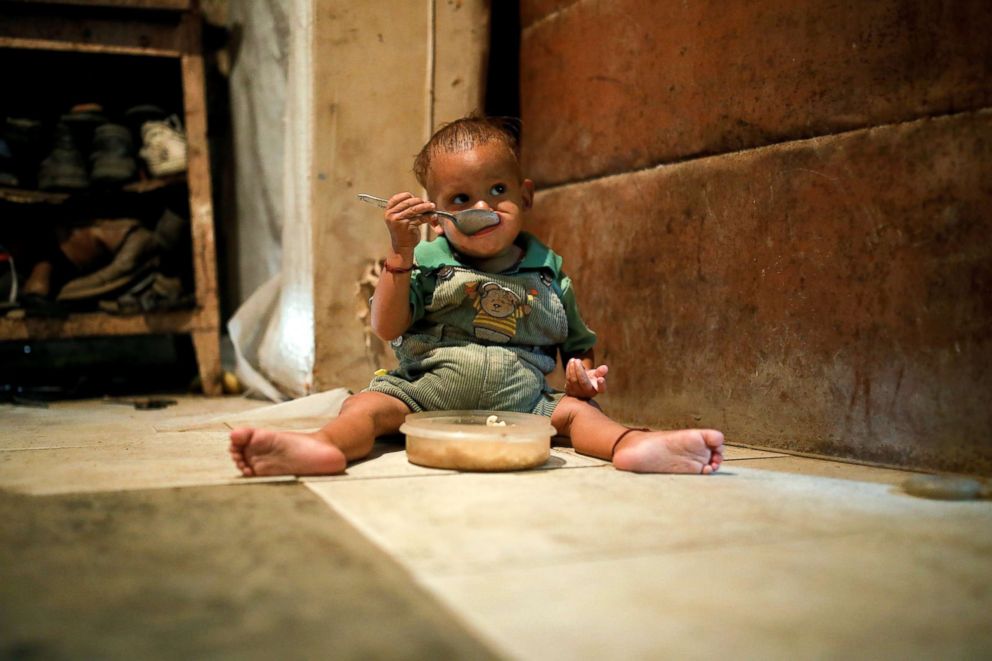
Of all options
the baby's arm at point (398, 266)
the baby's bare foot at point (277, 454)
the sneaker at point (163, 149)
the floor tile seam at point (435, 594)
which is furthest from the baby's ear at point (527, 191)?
the sneaker at point (163, 149)

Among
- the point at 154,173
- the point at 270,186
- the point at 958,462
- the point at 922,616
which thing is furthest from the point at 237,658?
the point at 154,173

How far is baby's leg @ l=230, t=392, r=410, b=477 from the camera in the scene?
1.28 meters

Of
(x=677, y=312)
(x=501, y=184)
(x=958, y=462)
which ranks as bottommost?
(x=958, y=462)

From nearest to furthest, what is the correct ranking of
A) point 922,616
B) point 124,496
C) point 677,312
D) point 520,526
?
point 922,616 < point 520,526 < point 124,496 < point 677,312

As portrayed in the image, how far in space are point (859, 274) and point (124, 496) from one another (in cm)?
129

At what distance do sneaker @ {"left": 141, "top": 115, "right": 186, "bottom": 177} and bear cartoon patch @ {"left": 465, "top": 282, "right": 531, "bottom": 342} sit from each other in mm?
1643

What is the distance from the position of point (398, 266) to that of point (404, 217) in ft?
0.33

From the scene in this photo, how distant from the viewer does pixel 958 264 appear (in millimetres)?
1386

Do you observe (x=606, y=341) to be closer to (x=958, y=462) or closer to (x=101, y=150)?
A: (x=958, y=462)

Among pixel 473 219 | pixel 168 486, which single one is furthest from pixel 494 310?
pixel 168 486

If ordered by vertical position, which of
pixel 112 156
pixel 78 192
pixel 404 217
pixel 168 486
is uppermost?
pixel 112 156

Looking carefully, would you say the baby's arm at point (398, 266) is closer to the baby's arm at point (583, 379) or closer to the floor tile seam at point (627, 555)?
the baby's arm at point (583, 379)

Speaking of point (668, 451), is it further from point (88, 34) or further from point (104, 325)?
point (88, 34)

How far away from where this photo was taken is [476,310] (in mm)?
1729
